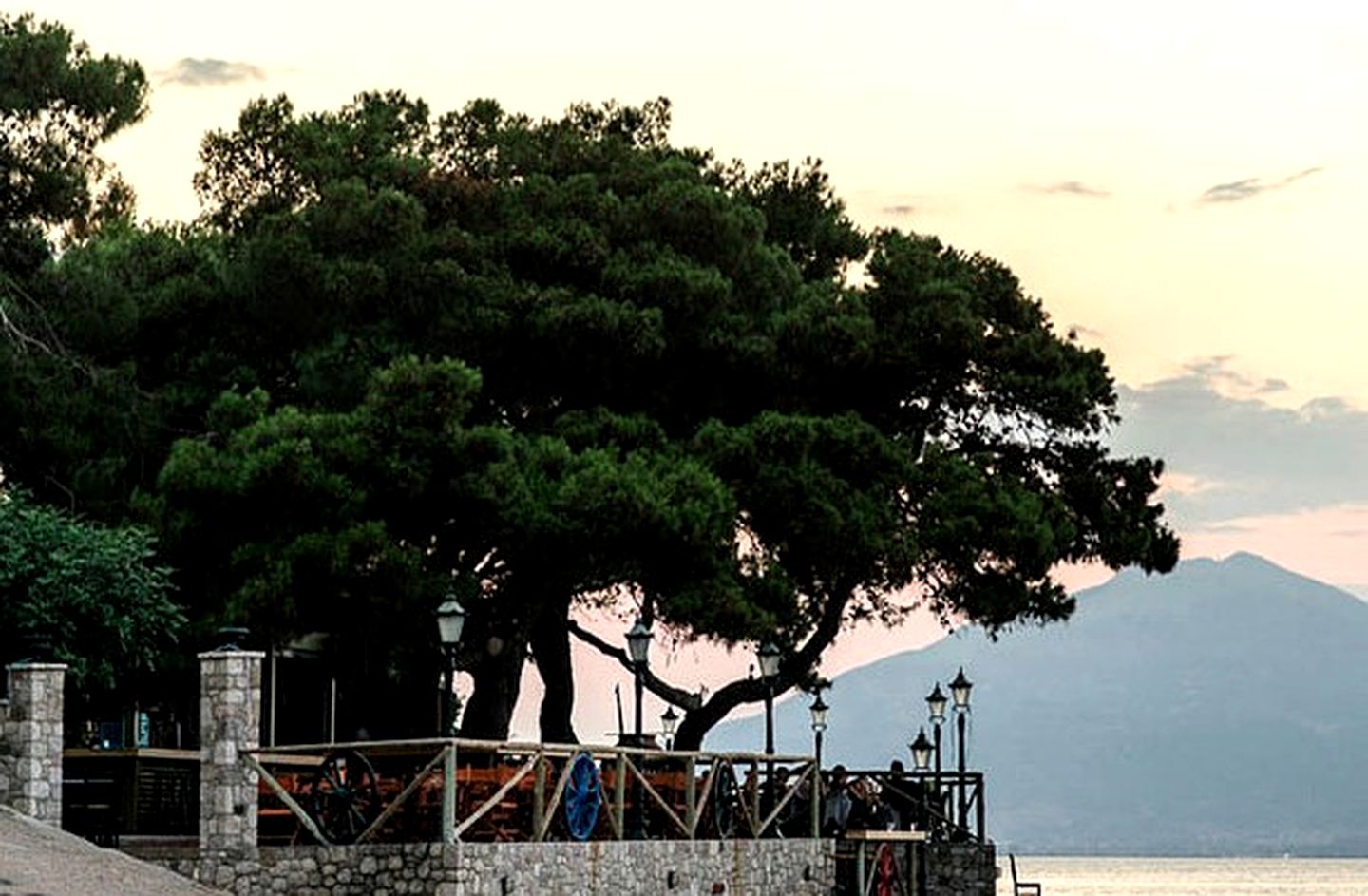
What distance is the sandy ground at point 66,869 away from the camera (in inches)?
1046

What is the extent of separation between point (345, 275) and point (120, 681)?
737 centimetres

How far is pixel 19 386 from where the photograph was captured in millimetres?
41562

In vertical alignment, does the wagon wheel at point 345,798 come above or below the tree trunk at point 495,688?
below

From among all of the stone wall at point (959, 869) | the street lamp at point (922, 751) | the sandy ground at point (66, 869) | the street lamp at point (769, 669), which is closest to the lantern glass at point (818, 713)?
the street lamp at point (922, 751)

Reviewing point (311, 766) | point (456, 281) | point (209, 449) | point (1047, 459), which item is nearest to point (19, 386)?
point (209, 449)

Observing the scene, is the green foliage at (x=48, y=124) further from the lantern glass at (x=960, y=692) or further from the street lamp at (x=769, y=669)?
the lantern glass at (x=960, y=692)

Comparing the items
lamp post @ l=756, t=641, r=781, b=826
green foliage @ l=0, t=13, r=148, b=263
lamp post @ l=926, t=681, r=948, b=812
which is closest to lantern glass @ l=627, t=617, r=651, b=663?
lamp post @ l=756, t=641, r=781, b=826

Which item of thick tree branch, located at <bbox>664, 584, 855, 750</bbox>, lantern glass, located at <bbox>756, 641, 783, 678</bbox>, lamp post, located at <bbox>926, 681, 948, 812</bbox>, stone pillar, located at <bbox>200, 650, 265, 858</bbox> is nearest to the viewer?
stone pillar, located at <bbox>200, 650, 265, 858</bbox>

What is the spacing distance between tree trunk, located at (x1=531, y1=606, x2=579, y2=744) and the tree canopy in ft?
0.27

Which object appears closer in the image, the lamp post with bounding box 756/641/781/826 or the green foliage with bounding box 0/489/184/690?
the green foliage with bounding box 0/489/184/690

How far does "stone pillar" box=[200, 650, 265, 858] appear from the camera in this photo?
2983 cm

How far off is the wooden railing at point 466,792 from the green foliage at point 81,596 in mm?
4509

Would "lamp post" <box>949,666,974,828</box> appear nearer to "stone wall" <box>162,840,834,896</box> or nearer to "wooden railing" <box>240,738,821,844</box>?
"wooden railing" <box>240,738,821,844</box>

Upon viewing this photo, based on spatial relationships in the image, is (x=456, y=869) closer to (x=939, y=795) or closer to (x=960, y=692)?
(x=960, y=692)
